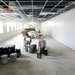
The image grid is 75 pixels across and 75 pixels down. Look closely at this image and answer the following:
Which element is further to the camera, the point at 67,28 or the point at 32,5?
the point at 67,28

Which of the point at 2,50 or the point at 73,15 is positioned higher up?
the point at 73,15

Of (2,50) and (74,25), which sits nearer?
(2,50)

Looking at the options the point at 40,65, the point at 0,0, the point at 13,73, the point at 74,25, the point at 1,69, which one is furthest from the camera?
the point at 74,25

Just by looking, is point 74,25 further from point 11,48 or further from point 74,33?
point 11,48

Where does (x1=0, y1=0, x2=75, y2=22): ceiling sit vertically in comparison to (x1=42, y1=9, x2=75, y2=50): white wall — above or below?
above

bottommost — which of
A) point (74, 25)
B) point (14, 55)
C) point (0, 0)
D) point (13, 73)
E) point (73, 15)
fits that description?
point (13, 73)

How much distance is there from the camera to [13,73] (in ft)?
9.65

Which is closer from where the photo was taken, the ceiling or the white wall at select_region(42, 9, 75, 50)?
the ceiling

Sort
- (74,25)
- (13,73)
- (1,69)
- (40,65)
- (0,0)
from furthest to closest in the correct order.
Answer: (74,25)
(0,0)
(40,65)
(1,69)
(13,73)

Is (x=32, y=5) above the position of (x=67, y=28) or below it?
above

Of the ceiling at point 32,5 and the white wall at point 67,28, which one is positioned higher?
the ceiling at point 32,5

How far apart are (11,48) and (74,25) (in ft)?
11.1

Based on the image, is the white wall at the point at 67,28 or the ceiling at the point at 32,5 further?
the white wall at the point at 67,28

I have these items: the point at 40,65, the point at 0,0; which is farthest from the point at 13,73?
the point at 0,0
